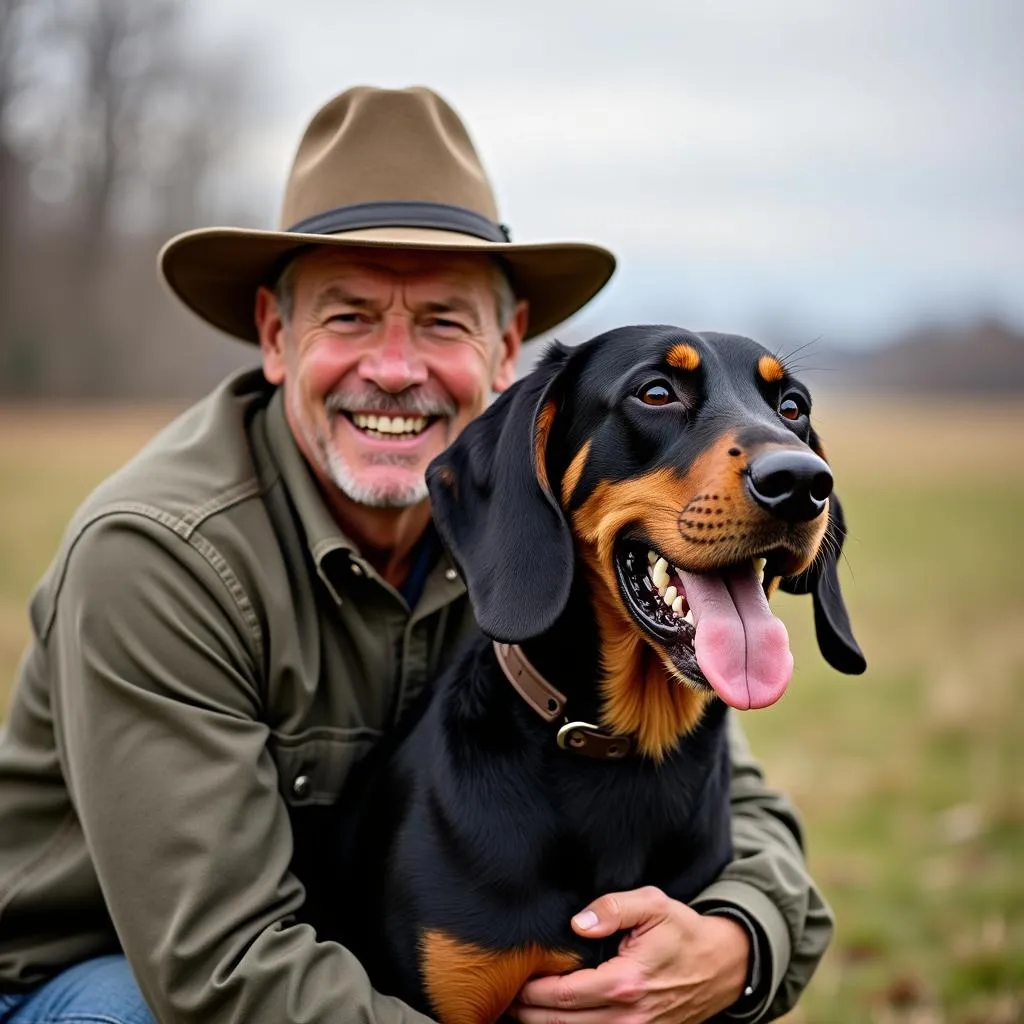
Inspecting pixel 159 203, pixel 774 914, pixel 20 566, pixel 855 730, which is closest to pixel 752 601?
pixel 774 914

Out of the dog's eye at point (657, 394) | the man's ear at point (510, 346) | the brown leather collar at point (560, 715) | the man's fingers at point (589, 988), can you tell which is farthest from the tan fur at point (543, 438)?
the man's fingers at point (589, 988)

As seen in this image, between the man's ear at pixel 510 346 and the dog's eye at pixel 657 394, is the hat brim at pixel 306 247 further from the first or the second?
the dog's eye at pixel 657 394

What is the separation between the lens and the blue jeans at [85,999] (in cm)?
281

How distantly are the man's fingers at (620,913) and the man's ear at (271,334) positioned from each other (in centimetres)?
166

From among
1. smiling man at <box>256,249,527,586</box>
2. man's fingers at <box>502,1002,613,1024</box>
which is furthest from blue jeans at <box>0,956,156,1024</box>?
smiling man at <box>256,249,527,586</box>

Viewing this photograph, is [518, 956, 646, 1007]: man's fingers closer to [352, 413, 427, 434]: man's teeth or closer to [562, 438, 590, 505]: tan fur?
[562, 438, 590, 505]: tan fur

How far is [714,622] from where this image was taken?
7.86 ft

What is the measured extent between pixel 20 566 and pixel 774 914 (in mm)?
8050

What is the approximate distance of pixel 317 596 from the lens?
3.11m

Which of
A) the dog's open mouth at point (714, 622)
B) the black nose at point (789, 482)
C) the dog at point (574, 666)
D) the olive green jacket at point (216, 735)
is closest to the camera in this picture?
the black nose at point (789, 482)

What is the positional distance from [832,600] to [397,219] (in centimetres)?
142

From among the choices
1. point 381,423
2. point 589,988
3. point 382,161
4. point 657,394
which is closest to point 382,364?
point 381,423

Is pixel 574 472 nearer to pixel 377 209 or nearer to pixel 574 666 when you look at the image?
pixel 574 666

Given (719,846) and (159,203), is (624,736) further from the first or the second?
(159,203)
